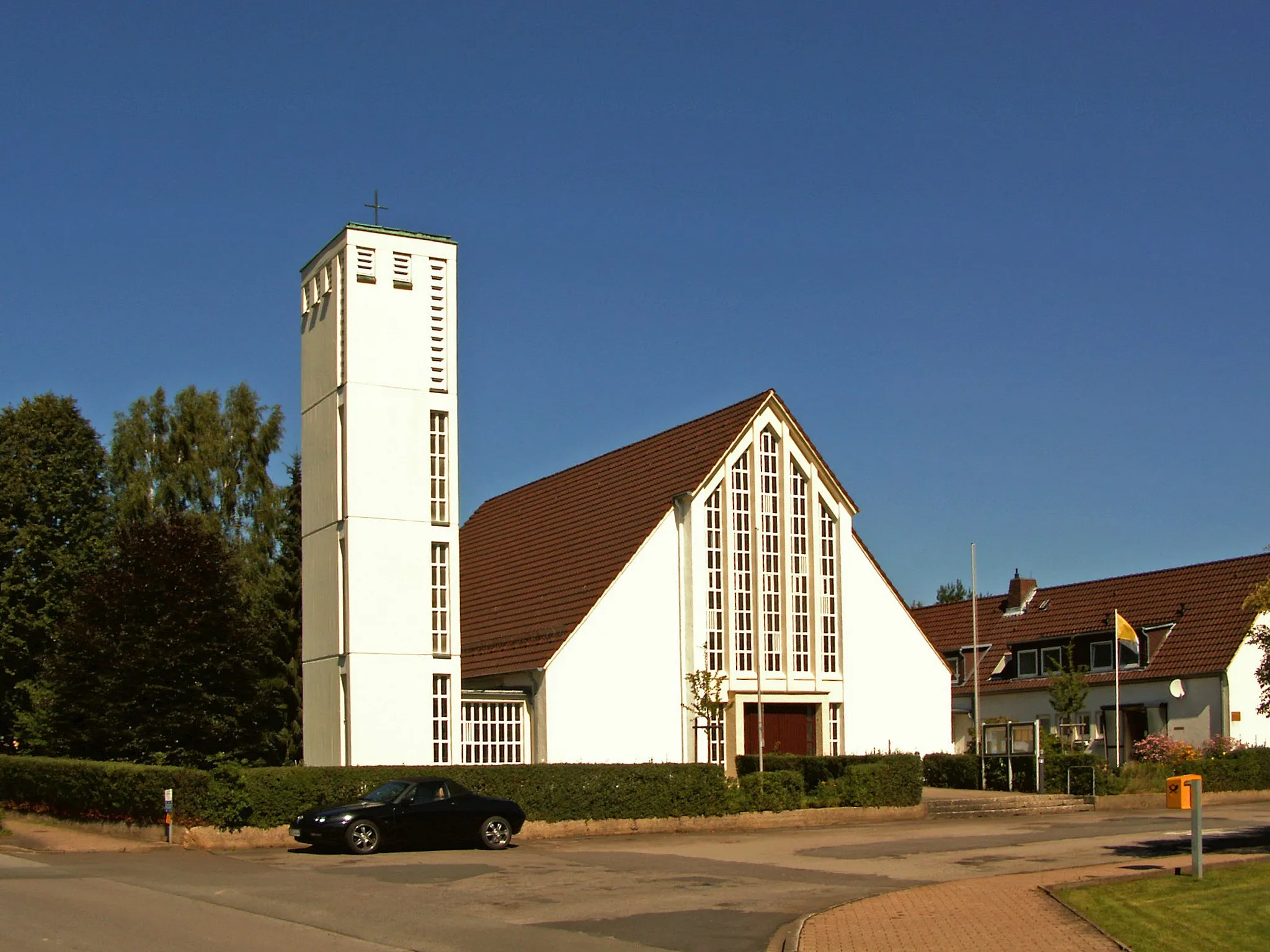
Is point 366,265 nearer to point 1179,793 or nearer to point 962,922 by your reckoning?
point 1179,793

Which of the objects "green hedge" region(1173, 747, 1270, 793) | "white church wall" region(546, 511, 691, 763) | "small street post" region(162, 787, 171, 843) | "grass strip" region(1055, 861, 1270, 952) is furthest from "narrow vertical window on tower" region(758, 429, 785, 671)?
"grass strip" region(1055, 861, 1270, 952)

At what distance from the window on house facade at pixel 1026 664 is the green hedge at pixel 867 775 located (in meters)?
19.4

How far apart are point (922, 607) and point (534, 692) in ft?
108

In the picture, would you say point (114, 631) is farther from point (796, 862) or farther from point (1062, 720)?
point (1062, 720)

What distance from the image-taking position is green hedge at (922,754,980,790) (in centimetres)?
3806

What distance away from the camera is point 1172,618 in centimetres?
4675

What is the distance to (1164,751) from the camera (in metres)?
39.4

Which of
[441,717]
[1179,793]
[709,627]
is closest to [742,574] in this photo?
[709,627]

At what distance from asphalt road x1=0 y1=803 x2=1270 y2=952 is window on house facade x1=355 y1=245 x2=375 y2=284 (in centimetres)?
1099

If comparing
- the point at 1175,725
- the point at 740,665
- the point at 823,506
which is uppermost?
the point at 823,506

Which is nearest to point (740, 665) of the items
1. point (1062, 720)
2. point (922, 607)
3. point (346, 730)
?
point (346, 730)

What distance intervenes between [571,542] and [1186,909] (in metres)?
24.8

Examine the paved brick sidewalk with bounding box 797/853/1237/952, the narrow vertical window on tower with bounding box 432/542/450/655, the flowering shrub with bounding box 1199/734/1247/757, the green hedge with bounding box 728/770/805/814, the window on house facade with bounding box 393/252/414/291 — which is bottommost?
the flowering shrub with bounding box 1199/734/1247/757

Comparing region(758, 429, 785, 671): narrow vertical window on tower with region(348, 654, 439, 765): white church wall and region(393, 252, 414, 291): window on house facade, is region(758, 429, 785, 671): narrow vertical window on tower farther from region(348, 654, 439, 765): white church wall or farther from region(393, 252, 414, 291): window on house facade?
region(393, 252, 414, 291): window on house facade
